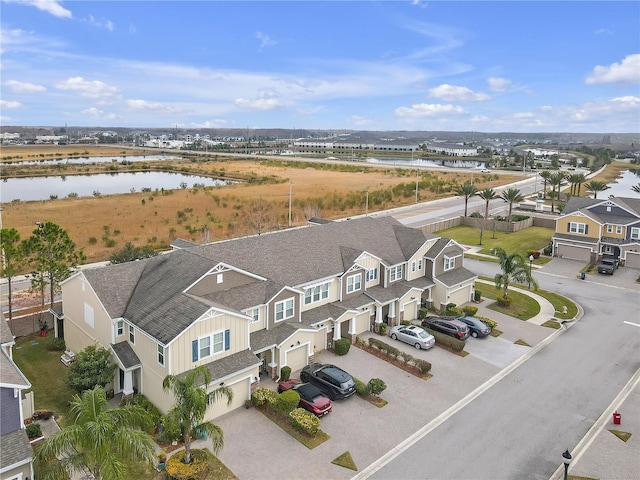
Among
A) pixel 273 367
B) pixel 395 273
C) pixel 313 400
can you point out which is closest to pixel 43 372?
pixel 273 367

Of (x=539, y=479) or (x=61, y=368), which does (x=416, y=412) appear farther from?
(x=61, y=368)

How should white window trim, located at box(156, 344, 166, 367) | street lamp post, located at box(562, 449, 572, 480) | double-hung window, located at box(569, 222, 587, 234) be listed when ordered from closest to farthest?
street lamp post, located at box(562, 449, 572, 480), white window trim, located at box(156, 344, 166, 367), double-hung window, located at box(569, 222, 587, 234)

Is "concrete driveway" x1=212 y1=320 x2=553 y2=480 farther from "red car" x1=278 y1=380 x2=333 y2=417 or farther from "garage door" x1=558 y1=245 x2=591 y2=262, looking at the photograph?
"garage door" x1=558 y1=245 x2=591 y2=262

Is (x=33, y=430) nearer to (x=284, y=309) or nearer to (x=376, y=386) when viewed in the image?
(x=284, y=309)

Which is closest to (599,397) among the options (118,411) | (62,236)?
(118,411)

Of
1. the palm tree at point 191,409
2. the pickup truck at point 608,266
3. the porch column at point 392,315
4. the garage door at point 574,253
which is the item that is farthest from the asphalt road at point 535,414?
the garage door at point 574,253

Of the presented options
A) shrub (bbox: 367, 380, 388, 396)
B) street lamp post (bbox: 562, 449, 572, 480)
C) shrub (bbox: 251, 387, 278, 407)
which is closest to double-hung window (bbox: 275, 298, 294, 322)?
shrub (bbox: 251, 387, 278, 407)
